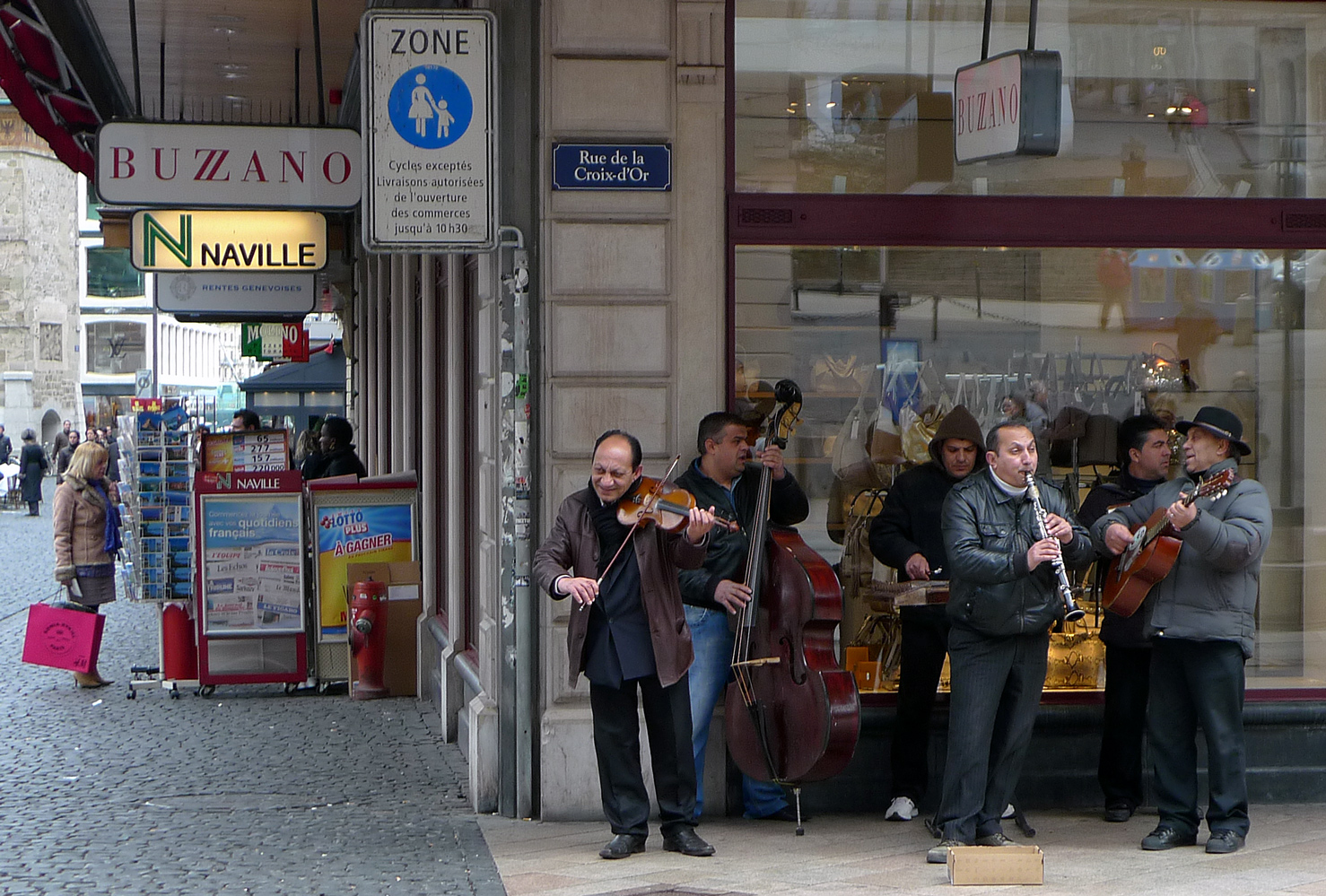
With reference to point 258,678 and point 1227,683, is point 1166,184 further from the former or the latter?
point 258,678

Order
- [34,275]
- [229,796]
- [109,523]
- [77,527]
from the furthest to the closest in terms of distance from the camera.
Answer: [34,275] → [109,523] → [77,527] → [229,796]

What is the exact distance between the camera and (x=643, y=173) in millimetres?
7246

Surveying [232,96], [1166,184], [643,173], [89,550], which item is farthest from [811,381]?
[232,96]

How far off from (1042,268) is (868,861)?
2967mm

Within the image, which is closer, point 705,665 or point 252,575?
point 705,665

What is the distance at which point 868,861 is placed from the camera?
6.52m

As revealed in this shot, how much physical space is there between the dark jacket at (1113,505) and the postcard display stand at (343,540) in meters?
5.38

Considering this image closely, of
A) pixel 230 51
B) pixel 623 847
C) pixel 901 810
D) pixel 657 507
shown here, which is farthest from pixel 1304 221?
pixel 230 51

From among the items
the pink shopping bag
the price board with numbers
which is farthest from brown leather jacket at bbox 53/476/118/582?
the price board with numbers

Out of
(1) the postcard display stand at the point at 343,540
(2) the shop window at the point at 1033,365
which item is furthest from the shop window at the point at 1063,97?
(1) the postcard display stand at the point at 343,540

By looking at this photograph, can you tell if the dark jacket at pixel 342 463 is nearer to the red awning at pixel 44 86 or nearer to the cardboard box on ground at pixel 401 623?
the cardboard box on ground at pixel 401 623

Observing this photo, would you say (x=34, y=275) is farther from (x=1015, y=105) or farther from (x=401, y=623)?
A: (x=1015, y=105)

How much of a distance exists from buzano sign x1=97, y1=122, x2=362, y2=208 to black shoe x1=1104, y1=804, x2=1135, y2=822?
495 centimetres

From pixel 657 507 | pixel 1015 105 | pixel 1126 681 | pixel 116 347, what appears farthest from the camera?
pixel 116 347
